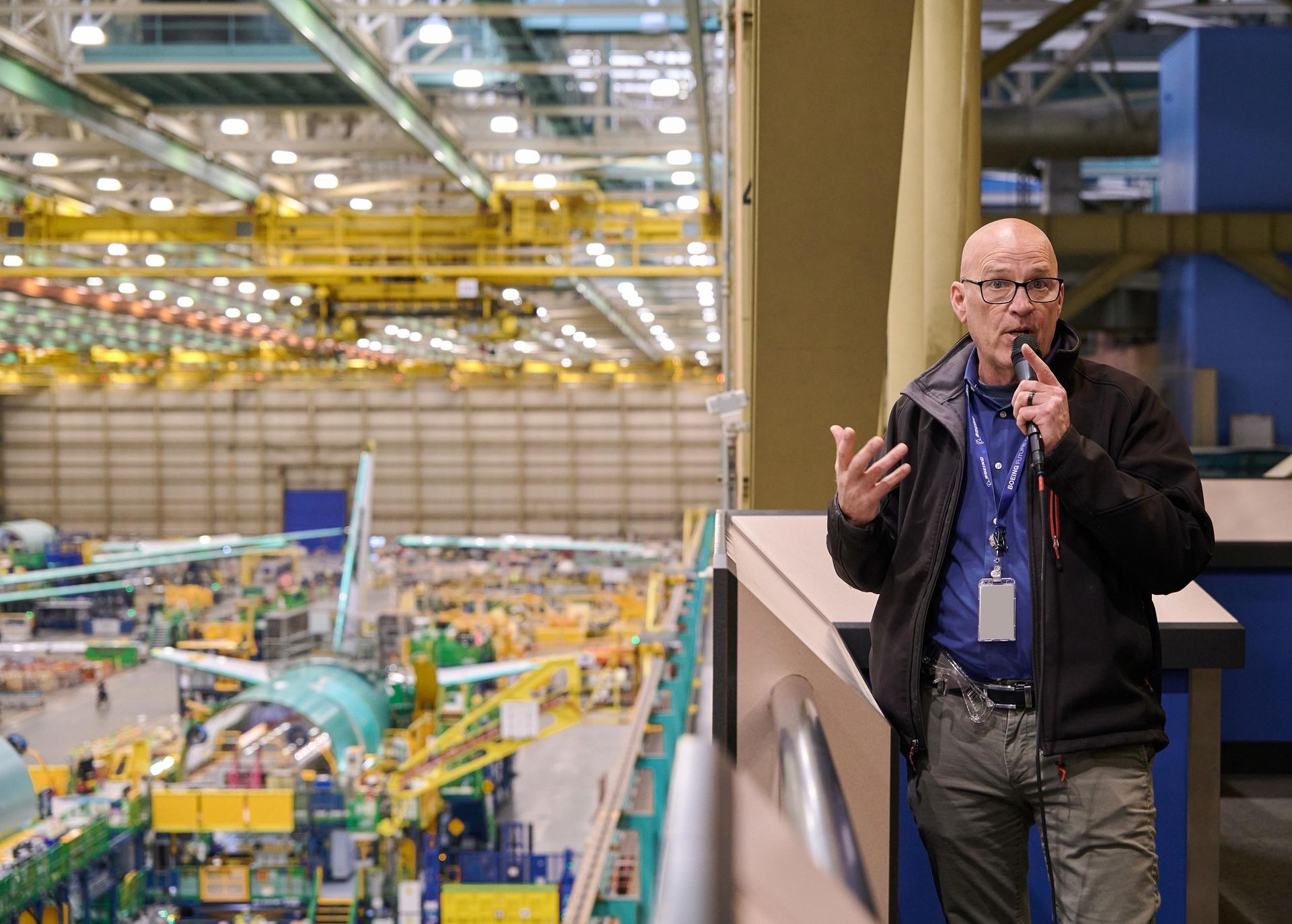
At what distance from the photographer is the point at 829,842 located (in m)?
1.26

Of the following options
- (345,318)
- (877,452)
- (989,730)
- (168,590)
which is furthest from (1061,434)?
(168,590)

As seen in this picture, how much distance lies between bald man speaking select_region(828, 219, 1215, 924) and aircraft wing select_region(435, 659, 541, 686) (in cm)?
1526

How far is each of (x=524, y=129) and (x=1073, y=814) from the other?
52.7 feet

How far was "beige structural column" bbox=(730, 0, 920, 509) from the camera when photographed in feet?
15.4

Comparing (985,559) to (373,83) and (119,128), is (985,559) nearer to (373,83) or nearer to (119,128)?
(373,83)

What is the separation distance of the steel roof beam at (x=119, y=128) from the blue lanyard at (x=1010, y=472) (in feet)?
41.1

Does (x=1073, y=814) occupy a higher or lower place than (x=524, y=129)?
lower

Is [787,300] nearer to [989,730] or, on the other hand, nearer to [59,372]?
[989,730]

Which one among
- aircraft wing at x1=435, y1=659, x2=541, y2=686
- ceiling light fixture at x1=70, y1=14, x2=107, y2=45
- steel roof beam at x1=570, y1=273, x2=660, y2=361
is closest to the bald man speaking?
ceiling light fixture at x1=70, y1=14, x2=107, y2=45

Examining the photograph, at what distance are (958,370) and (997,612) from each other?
0.51 m

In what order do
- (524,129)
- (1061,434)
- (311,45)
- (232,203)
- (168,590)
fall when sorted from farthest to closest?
(168,590)
(232,203)
(524,129)
(311,45)
(1061,434)

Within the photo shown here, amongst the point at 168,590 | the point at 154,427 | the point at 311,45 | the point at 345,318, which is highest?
the point at 311,45

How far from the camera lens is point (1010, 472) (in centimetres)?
208

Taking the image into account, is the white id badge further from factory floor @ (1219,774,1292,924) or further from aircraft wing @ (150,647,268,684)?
aircraft wing @ (150,647,268,684)
